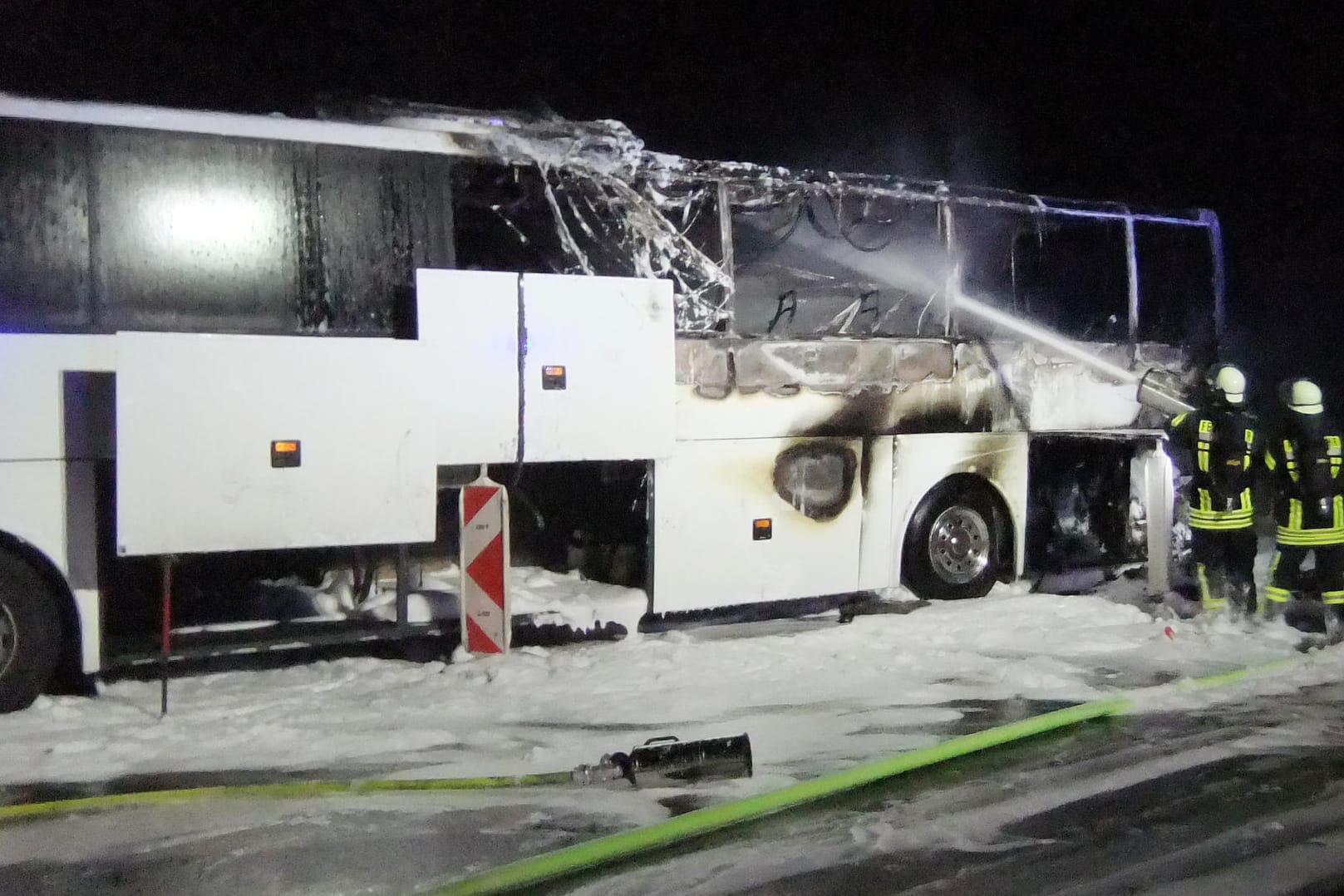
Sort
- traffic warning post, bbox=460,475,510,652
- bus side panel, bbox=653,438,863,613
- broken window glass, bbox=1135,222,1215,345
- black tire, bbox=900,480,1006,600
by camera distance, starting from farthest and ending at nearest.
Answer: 1. broken window glass, bbox=1135,222,1215,345
2. black tire, bbox=900,480,1006,600
3. bus side panel, bbox=653,438,863,613
4. traffic warning post, bbox=460,475,510,652

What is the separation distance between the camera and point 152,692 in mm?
6676

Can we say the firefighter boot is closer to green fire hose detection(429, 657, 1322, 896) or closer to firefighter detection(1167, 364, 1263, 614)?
firefighter detection(1167, 364, 1263, 614)

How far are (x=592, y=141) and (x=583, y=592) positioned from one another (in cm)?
293

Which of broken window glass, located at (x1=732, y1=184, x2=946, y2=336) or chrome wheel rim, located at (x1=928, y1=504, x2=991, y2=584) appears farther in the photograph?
chrome wheel rim, located at (x1=928, y1=504, x2=991, y2=584)

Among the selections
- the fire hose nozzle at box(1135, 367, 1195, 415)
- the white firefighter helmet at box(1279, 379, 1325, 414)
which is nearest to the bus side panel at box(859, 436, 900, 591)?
the fire hose nozzle at box(1135, 367, 1195, 415)

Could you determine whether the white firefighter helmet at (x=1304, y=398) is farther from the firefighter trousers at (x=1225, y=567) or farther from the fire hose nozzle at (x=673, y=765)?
the fire hose nozzle at (x=673, y=765)

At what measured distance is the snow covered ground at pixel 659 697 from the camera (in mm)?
5637

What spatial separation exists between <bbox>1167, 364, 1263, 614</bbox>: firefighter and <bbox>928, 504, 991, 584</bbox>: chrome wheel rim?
1.58m

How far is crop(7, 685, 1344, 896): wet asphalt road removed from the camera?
4301 mm

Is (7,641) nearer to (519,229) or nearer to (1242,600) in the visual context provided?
(519,229)

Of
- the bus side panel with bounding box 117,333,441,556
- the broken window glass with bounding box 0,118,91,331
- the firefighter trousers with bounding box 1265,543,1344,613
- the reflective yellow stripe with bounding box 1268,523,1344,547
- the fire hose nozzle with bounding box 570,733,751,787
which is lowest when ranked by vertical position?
the fire hose nozzle with bounding box 570,733,751,787

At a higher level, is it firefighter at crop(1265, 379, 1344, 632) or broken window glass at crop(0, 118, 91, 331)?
broken window glass at crop(0, 118, 91, 331)

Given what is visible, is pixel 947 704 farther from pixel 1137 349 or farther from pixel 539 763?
pixel 1137 349

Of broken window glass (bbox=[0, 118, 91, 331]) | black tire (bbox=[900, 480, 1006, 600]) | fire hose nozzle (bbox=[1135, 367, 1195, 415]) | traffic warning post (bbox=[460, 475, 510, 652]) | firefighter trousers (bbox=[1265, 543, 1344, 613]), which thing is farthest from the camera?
fire hose nozzle (bbox=[1135, 367, 1195, 415])
